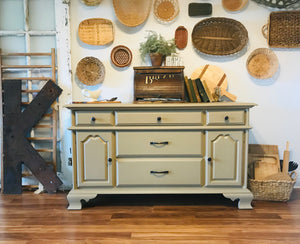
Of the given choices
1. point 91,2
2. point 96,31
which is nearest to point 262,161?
point 96,31

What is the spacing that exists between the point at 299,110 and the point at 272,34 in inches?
32.1

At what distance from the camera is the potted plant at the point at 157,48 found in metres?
2.38

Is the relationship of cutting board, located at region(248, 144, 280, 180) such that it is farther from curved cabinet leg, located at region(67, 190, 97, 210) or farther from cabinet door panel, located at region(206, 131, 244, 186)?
curved cabinet leg, located at region(67, 190, 97, 210)

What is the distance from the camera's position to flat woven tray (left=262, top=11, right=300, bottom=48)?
8.11 ft

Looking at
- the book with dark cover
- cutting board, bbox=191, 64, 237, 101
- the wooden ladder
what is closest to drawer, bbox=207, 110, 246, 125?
the book with dark cover

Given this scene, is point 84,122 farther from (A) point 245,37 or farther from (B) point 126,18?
(A) point 245,37

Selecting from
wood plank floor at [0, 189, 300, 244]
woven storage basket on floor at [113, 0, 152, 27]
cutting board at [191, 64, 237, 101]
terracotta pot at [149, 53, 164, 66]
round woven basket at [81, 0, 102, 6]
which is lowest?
wood plank floor at [0, 189, 300, 244]

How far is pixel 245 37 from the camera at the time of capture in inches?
97.7

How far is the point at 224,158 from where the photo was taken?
2.10 m

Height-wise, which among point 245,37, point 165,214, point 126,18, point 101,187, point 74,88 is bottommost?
point 165,214

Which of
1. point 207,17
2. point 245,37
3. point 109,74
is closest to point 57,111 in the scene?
point 109,74

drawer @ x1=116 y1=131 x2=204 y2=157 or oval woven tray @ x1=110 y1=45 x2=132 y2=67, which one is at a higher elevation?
oval woven tray @ x1=110 y1=45 x2=132 y2=67

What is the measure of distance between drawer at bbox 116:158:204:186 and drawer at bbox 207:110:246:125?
0.35 metres

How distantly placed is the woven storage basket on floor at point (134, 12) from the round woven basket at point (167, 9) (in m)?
0.08
